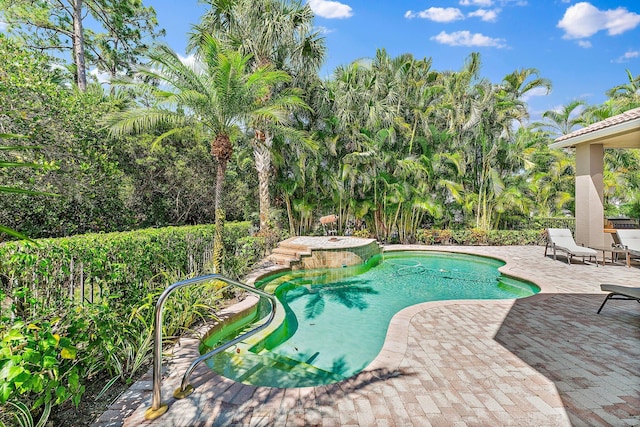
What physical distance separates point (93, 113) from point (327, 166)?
377 inches

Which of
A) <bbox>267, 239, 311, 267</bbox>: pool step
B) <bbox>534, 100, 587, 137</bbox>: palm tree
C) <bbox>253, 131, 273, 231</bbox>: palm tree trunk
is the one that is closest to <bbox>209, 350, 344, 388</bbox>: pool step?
<bbox>267, 239, 311, 267</bbox>: pool step

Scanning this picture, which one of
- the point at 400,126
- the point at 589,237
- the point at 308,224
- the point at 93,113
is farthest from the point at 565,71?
the point at 93,113

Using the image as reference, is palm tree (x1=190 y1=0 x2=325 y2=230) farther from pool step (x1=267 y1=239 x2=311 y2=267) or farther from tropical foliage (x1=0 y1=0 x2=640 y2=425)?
pool step (x1=267 y1=239 x2=311 y2=267)

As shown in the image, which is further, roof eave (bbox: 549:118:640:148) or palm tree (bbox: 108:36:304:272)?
roof eave (bbox: 549:118:640:148)

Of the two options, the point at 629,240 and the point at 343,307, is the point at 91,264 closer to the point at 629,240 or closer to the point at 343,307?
the point at 343,307

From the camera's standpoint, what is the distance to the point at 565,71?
19.4 m

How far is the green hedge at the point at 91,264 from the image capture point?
3.33 m

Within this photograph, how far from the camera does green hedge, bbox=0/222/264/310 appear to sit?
333cm

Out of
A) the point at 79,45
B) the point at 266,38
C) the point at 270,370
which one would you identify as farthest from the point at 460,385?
the point at 79,45

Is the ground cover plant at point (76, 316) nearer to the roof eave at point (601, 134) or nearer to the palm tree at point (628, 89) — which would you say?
the roof eave at point (601, 134)

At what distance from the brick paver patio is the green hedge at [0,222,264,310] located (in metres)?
1.43

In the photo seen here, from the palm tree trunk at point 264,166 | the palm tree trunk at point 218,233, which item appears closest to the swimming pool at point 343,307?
the palm tree trunk at point 218,233

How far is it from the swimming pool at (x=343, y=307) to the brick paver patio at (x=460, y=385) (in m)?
0.72

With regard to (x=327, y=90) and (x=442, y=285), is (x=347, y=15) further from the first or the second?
(x=442, y=285)
